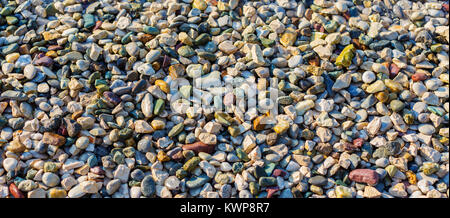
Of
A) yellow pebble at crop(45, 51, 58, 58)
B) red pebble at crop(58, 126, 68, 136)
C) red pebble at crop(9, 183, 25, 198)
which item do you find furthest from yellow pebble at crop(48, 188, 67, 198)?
yellow pebble at crop(45, 51, 58, 58)

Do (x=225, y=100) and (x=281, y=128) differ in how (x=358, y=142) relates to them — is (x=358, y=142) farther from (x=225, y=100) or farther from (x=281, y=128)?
(x=225, y=100)

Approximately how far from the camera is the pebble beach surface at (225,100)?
1.80m

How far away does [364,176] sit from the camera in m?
1.77

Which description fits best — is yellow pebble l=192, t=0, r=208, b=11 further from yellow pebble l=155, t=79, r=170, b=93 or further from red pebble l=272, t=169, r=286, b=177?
red pebble l=272, t=169, r=286, b=177

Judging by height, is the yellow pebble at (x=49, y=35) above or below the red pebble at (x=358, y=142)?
above

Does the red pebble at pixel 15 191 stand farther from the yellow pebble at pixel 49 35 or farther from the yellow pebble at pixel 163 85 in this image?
the yellow pebble at pixel 49 35

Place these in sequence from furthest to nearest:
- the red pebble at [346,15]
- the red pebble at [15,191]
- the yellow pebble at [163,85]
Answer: the red pebble at [346,15]
the yellow pebble at [163,85]
the red pebble at [15,191]

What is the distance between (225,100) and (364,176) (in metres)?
0.72

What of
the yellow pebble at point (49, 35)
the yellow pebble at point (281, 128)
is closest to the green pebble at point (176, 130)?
the yellow pebble at point (281, 128)

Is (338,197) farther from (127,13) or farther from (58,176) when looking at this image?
(127,13)

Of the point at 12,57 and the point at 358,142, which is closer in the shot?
the point at 358,142

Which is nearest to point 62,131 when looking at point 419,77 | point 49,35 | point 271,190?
point 49,35

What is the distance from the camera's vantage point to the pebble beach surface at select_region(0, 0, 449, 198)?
5.91ft
